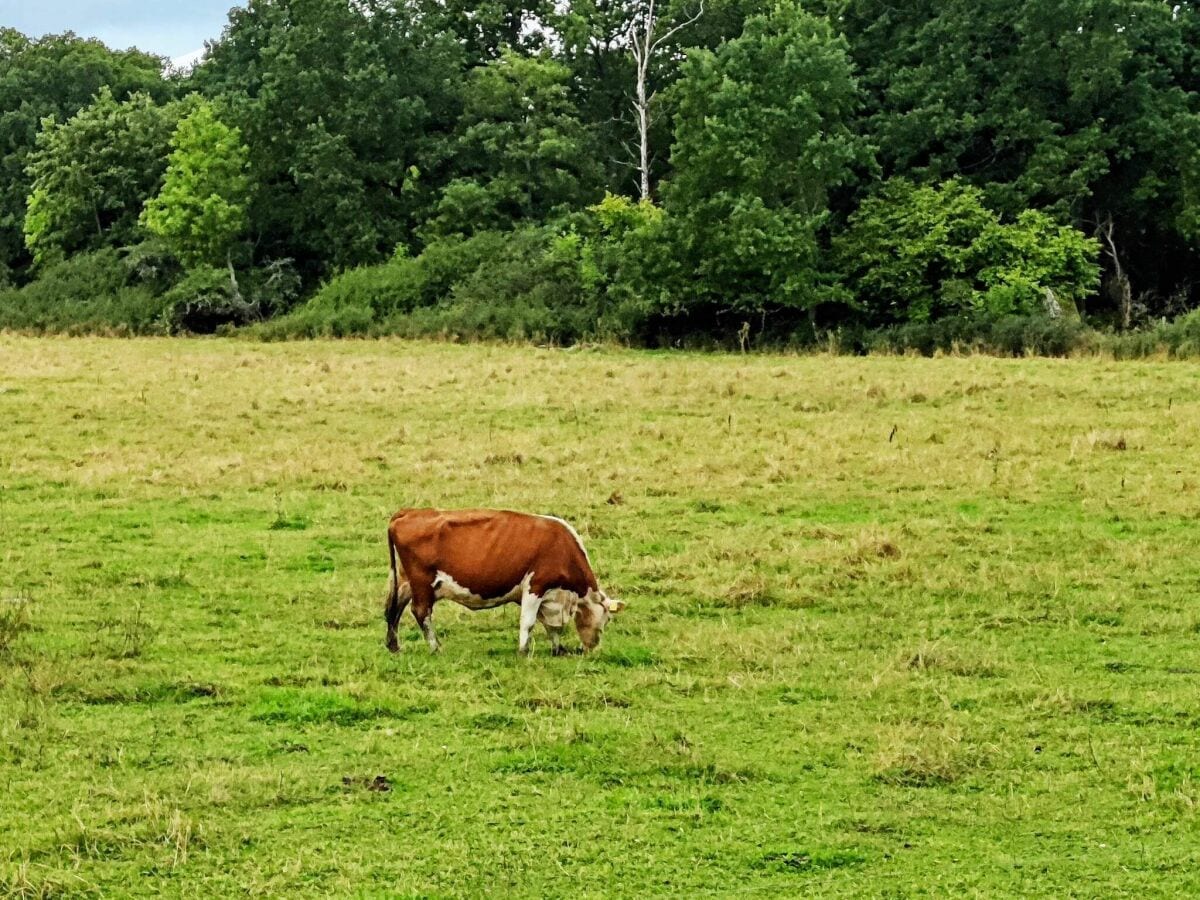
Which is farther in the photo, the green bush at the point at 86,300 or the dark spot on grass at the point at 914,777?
the green bush at the point at 86,300

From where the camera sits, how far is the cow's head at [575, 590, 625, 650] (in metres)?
11.4

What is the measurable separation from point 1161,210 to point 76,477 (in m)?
39.4

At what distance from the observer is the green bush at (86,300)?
177 feet

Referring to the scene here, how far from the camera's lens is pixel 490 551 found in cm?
1112

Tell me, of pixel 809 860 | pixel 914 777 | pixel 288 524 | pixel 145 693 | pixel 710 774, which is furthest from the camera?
pixel 288 524

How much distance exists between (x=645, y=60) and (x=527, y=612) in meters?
→ 48.8

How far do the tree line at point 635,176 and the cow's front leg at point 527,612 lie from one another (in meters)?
29.7

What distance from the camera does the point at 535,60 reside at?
58000 mm

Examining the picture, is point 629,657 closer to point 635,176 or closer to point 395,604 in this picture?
point 395,604

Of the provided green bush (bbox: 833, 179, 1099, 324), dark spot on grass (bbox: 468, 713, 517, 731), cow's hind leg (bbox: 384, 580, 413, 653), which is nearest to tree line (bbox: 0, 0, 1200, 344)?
green bush (bbox: 833, 179, 1099, 324)

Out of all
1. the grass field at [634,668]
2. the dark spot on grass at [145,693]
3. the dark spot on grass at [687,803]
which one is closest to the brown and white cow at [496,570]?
the grass field at [634,668]

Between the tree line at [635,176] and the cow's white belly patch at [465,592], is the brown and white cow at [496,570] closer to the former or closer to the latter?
the cow's white belly patch at [465,592]

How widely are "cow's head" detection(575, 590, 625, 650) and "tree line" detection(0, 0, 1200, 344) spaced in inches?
1152

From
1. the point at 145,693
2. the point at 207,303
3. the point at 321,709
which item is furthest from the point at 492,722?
the point at 207,303
